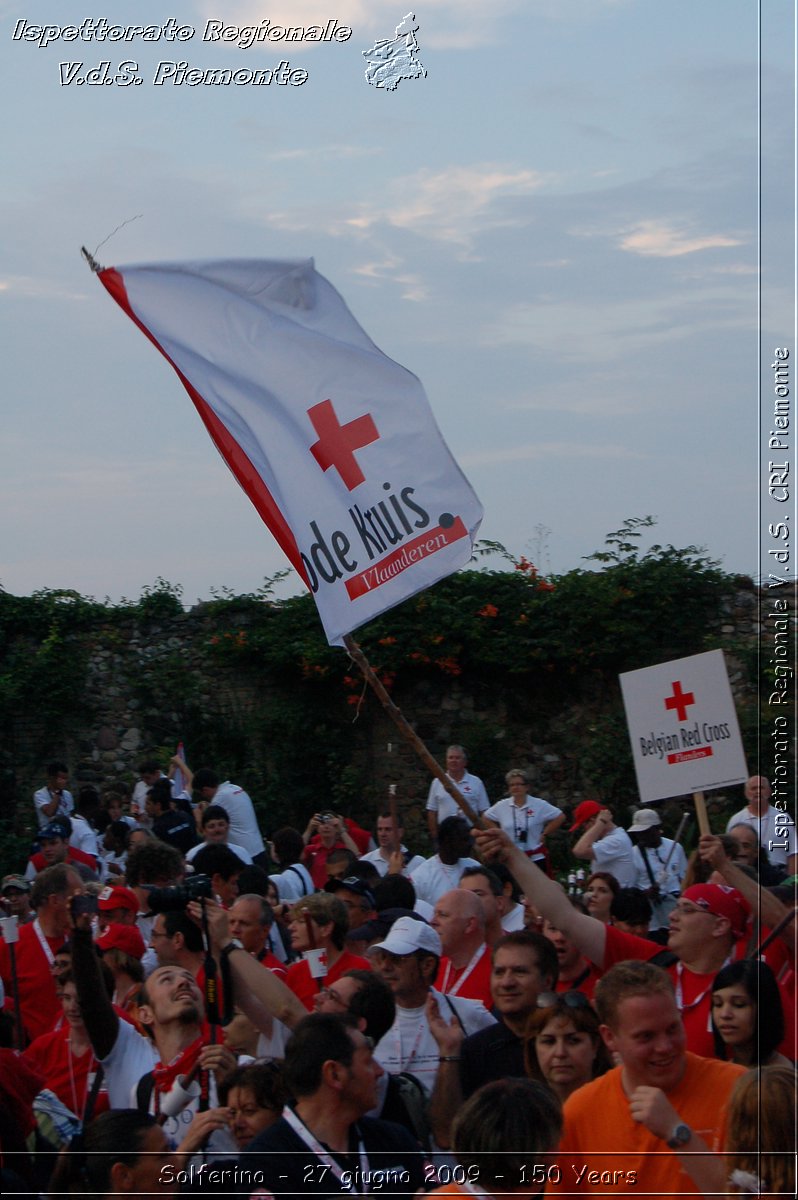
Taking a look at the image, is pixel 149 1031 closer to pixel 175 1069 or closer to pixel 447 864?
pixel 175 1069

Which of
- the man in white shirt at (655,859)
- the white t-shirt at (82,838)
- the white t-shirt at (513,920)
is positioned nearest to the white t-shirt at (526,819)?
the man in white shirt at (655,859)

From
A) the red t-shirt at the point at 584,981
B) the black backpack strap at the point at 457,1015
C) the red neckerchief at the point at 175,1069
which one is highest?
the red t-shirt at the point at 584,981

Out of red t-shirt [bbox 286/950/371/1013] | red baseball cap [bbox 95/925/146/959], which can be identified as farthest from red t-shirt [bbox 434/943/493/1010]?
red baseball cap [bbox 95/925/146/959]

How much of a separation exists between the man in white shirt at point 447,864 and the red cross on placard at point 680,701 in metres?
2.87

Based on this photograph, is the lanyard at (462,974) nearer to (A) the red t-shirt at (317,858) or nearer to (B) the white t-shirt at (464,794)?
(A) the red t-shirt at (317,858)

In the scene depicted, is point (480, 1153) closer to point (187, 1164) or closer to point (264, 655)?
point (187, 1164)

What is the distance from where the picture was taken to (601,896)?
6699 mm

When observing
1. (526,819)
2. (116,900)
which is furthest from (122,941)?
(526,819)

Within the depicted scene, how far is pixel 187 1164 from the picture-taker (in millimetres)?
3678

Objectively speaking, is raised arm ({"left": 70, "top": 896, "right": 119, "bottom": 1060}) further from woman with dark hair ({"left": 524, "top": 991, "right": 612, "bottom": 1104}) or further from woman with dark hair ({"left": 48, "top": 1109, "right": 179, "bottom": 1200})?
woman with dark hair ({"left": 524, "top": 991, "right": 612, "bottom": 1104})

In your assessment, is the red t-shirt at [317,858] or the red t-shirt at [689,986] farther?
the red t-shirt at [317,858]

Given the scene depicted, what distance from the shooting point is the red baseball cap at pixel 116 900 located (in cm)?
646

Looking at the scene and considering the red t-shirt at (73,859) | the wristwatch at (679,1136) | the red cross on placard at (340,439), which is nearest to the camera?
the wristwatch at (679,1136)

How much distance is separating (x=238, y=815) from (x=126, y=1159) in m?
7.87
